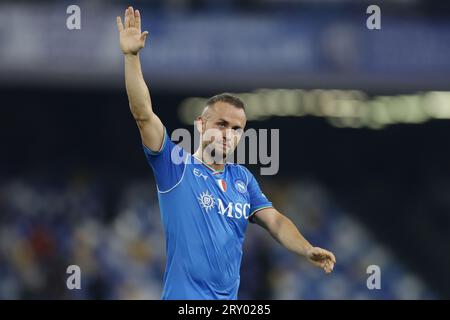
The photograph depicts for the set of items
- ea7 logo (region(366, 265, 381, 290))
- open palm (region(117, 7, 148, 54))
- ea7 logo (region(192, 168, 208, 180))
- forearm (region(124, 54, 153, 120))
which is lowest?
ea7 logo (region(366, 265, 381, 290))

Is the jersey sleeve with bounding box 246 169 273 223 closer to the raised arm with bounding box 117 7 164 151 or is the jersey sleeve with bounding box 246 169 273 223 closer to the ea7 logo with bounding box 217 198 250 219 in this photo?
the ea7 logo with bounding box 217 198 250 219

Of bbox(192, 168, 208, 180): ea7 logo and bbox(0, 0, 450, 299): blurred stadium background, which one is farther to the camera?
bbox(0, 0, 450, 299): blurred stadium background

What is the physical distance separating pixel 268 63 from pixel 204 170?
9755 mm

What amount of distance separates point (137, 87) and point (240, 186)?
3.56 ft

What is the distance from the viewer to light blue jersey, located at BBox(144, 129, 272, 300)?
233 inches

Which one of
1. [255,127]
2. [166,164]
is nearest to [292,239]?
[166,164]

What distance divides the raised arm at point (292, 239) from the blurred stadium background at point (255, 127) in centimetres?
934

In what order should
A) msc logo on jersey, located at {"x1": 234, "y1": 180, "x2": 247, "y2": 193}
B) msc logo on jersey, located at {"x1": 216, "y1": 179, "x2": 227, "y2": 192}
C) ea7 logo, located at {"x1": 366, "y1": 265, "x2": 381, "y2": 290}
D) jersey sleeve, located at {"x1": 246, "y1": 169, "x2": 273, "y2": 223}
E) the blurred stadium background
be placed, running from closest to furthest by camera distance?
1. msc logo on jersey, located at {"x1": 216, "y1": 179, "x2": 227, "y2": 192}
2. msc logo on jersey, located at {"x1": 234, "y1": 180, "x2": 247, "y2": 193}
3. jersey sleeve, located at {"x1": 246, "y1": 169, "x2": 273, "y2": 223}
4. the blurred stadium background
5. ea7 logo, located at {"x1": 366, "y1": 265, "x2": 381, "y2": 290}

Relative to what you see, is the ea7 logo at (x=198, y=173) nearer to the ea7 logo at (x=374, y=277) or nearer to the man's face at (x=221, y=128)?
the man's face at (x=221, y=128)

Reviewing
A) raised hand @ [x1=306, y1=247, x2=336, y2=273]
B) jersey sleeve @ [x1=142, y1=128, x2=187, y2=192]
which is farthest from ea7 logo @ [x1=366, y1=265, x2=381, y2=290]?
jersey sleeve @ [x1=142, y1=128, x2=187, y2=192]

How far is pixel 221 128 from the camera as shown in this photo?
6.17 meters

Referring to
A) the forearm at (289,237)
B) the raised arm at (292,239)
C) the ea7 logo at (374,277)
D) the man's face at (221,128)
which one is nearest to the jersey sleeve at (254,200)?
the raised arm at (292,239)

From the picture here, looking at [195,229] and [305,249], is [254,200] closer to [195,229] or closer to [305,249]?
[305,249]
